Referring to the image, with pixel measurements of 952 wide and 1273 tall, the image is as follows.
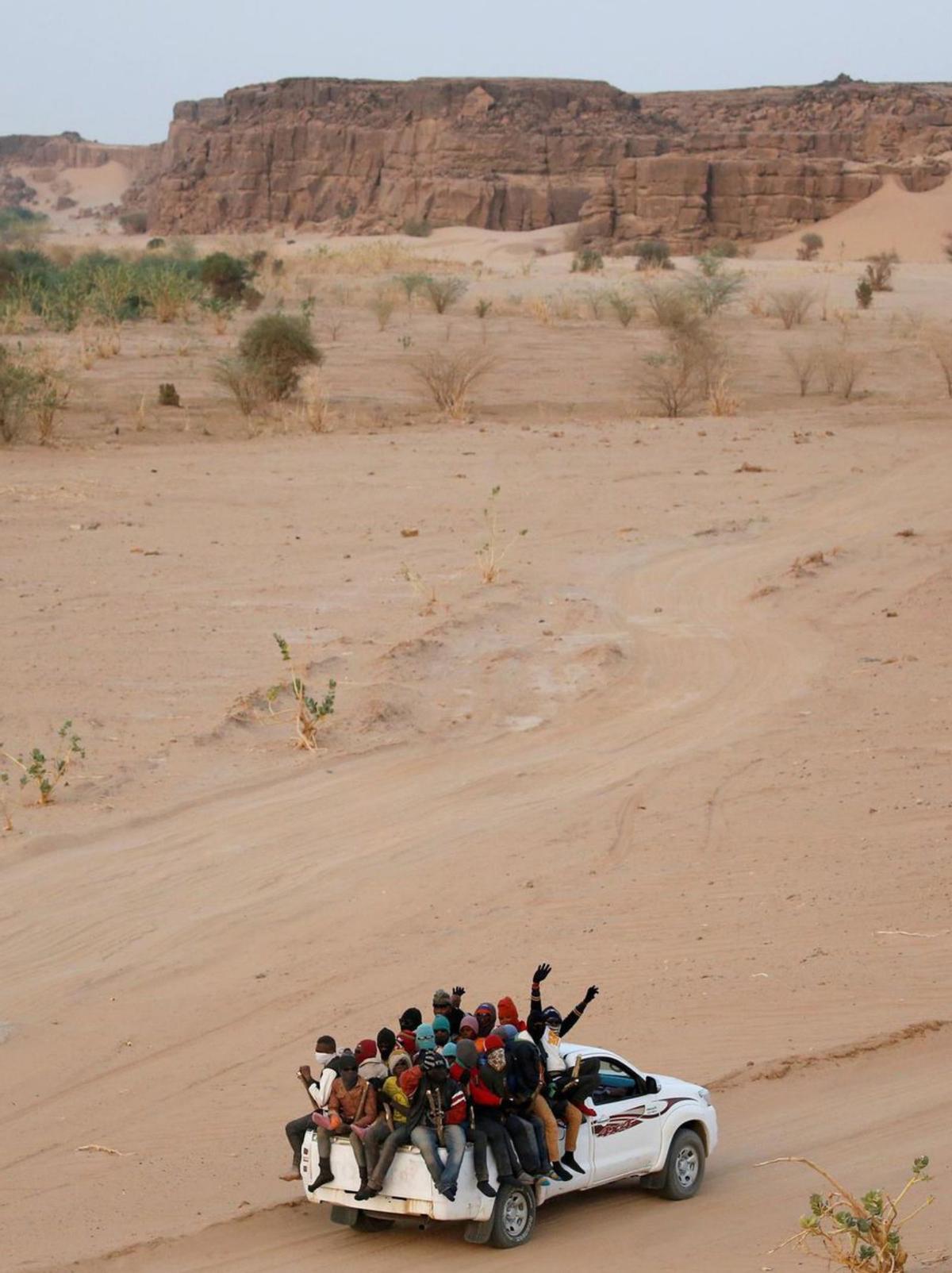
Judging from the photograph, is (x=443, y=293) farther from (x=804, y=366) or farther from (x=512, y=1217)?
(x=512, y=1217)

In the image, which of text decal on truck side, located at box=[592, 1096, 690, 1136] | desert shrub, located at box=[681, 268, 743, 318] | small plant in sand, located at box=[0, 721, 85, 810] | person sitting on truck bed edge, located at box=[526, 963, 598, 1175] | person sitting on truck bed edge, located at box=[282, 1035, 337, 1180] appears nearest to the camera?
person sitting on truck bed edge, located at box=[282, 1035, 337, 1180]

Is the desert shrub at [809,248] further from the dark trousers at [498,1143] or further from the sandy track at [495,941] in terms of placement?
the dark trousers at [498,1143]

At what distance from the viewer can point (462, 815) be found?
11.8 meters

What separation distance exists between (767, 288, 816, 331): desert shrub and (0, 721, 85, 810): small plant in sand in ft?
98.0

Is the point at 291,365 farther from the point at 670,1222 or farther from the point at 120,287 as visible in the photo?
the point at 670,1222

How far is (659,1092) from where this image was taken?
24.1ft

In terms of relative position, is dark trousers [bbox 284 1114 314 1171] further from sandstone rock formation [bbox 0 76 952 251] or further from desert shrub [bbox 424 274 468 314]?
sandstone rock formation [bbox 0 76 952 251]

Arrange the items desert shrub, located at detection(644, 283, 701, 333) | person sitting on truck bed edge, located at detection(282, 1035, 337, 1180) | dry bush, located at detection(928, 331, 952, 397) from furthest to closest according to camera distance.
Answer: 1. desert shrub, located at detection(644, 283, 701, 333)
2. dry bush, located at detection(928, 331, 952, 397)
3. person sitting on truck bed edge, located at detection(282, 1035, 337, 1180)

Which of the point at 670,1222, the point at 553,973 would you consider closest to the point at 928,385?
the point at 553,973

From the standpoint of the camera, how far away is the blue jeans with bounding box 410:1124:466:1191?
6.56 metres

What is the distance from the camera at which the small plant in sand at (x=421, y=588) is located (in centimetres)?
1681

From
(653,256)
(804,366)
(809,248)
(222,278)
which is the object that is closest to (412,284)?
(222,278)

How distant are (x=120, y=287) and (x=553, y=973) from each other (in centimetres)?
2982

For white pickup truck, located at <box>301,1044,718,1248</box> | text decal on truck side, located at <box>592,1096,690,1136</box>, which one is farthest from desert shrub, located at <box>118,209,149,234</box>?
text decal on truck side, located at <box>592,1096,690,1136</box>
